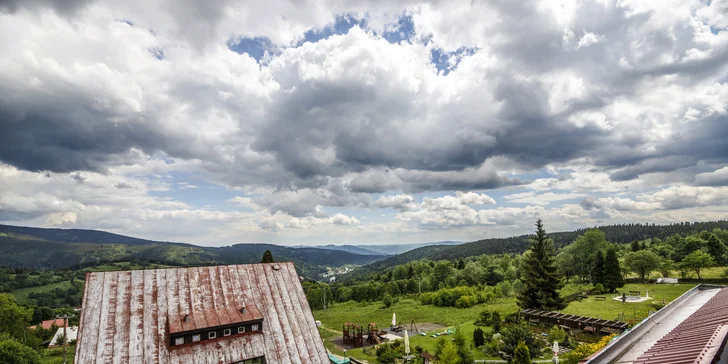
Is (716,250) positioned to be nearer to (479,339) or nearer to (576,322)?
(576,322)

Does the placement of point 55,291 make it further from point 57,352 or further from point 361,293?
point 361,293

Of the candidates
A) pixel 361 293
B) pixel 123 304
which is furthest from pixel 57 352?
pixel 361 293

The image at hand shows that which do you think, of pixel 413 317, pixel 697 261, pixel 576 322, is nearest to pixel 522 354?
pixel 576 322

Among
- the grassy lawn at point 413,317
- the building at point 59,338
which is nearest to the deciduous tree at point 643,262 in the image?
the grassy lawn at point 413,317

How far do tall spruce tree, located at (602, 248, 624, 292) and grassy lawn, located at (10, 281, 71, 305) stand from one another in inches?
8081

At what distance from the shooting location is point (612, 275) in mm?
64062

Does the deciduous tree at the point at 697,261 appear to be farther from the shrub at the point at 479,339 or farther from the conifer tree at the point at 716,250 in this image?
the shrub at the point at 479,339

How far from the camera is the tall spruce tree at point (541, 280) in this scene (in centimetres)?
4906

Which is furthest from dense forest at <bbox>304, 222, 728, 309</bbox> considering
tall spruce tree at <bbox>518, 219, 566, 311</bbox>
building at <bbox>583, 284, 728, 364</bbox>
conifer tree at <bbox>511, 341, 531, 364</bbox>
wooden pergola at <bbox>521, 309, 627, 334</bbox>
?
conifer tree at <bbox>511, 341, 531, 364</bbox>

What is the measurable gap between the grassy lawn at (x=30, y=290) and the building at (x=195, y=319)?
182238 mm

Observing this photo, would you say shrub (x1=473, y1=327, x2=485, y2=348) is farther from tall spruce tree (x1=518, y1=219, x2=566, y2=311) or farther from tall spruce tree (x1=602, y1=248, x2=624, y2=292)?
tall spruce tree (x1=602, y1=248, x2=624, y2=292)

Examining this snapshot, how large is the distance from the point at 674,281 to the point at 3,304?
12426 centimetres

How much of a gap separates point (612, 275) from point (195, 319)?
6944 centimetres

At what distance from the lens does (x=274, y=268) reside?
28.8 metres
